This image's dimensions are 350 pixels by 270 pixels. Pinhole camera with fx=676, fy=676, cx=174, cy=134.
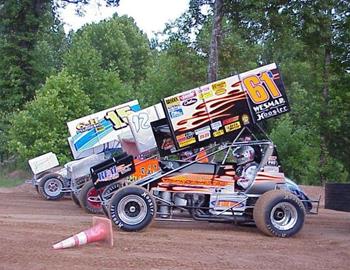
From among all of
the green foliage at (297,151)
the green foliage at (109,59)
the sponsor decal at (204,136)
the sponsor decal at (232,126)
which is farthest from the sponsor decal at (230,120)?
the green foliage at (297,151)

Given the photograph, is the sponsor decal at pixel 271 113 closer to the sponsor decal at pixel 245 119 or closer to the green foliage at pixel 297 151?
the sponsor decal at pixel 245 119

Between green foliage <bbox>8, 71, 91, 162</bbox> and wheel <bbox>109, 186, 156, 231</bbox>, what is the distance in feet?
45.6

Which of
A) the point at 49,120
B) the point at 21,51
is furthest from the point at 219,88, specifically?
the point at 21,51

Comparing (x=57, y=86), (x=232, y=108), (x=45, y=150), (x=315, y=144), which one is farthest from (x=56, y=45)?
(x=232, y=108)

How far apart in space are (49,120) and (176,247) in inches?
667

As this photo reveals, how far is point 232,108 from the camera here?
1209cm

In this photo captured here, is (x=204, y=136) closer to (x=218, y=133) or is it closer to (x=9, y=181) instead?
(x=218, y=133)

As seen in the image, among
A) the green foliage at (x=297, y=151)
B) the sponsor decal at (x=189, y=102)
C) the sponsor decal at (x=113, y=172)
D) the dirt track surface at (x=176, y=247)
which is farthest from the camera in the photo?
the green foliage at (x=297, y=151)

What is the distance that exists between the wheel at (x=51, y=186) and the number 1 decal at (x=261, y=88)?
366 inches

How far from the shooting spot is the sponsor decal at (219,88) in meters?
12.2

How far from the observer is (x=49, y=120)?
86.4 feet

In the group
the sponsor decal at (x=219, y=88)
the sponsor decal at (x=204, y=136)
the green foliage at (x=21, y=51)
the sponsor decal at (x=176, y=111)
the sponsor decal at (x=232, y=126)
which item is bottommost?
the sponsor decal at (x=204, y=136)

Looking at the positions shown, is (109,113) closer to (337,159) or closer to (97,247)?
(97,247)

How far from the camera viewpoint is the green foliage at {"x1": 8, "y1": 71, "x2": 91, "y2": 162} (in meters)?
25.8
